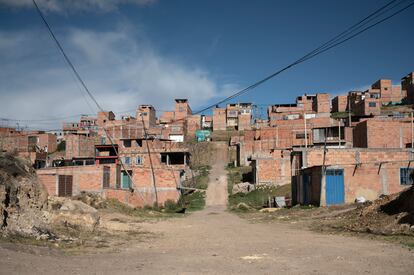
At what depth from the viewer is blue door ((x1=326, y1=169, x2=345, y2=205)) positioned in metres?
32.1

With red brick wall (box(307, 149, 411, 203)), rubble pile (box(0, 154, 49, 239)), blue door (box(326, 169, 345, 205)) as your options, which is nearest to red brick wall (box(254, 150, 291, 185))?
red brick wall (box(307, 149, 411, 203))

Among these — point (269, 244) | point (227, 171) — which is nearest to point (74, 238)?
point (269, 244)

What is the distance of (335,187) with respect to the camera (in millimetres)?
32188

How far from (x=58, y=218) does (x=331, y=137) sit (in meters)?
54.9

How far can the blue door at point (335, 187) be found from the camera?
105ft

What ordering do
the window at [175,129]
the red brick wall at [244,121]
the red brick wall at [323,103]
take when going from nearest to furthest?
the window at [175,129] → the red brick wall at [323,103] → the red brick wall at [244,121]

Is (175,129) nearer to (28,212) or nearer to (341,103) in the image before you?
(341,103)

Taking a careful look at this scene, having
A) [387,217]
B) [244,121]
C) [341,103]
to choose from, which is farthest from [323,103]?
[387,217]

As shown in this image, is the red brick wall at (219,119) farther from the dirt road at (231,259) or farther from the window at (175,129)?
the dirt road at (231,259)

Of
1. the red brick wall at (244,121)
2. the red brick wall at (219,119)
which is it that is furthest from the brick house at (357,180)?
the red brick wall at (219,119)

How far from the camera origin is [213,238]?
16.9 m

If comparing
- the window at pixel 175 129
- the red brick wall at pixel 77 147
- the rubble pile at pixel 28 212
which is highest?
the window at pixel 175 129

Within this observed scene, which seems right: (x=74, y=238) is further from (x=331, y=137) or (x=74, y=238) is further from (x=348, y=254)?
(x=331, y=137)

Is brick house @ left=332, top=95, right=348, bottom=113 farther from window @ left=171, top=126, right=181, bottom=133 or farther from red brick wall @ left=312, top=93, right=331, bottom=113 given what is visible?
window @ left=171, top=126, right=181, bottom=133
